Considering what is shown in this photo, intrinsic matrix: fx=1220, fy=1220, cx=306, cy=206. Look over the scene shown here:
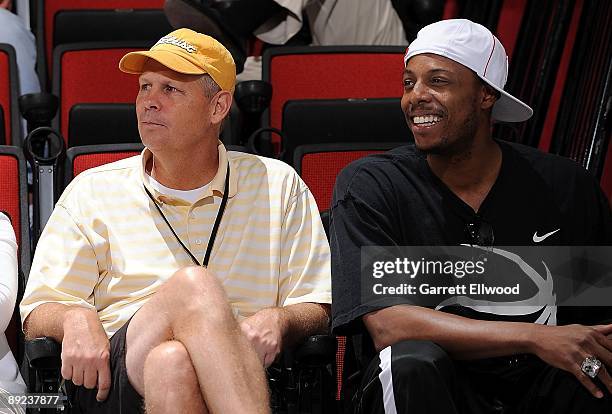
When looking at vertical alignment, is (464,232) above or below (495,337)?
above

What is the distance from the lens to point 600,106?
3623 millimetres

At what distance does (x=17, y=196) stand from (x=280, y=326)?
33.1 inches

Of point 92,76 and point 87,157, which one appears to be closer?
point 87,157

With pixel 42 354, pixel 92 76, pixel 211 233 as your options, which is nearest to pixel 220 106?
pixel 211 233

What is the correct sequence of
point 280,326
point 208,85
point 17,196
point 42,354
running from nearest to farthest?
point 42,354 < point 280,326 < point 208,85 < point 17,196

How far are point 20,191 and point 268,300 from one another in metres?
0.71

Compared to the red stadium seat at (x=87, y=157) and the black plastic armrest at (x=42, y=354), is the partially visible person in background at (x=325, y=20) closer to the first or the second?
the red stadium seat at (x=87, y=157)

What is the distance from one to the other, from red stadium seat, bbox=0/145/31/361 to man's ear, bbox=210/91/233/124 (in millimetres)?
514

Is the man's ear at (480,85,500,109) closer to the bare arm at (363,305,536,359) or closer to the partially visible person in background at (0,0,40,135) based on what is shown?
the bare arm at (363,305,536,359)

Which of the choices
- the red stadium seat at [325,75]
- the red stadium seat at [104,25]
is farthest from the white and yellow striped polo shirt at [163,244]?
the red stadium seat at [104,25]

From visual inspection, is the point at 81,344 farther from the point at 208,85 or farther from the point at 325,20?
the point at 325,20

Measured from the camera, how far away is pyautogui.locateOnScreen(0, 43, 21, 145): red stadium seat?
3.65 meters

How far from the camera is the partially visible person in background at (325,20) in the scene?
405 centimetres

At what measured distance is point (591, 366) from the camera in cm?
245
